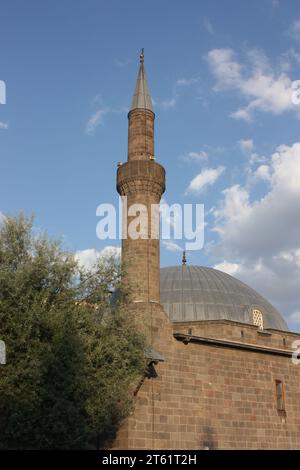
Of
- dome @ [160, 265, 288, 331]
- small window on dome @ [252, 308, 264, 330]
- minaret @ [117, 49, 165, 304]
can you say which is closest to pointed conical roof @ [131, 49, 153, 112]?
minaret @ [117, 49, 165, 304]

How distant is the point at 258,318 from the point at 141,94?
36.3ft

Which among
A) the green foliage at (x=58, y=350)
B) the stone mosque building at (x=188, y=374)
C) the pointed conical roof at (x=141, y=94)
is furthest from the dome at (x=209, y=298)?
the green foliage at (x=58, y=350)

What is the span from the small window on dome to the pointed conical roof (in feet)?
33.6

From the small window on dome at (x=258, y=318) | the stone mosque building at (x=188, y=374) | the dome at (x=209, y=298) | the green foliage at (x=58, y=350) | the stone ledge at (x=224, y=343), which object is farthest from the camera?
the small window on dome at (x=258, y=318)

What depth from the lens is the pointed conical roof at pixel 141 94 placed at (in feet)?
67.8

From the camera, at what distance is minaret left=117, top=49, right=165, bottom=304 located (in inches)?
724

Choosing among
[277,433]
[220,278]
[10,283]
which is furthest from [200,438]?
[220,278]

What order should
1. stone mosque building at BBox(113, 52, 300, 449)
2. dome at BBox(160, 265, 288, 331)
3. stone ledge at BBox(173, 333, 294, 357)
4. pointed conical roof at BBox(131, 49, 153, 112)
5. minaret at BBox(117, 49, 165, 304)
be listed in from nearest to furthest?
1. stone mosque building at BBox(113, 52, 300, 449)
2. stone ledge at BBox(173, 333, 294, 357)
3. minaret at BBox(117, 49, 165, 304)
4. pointed conical roof at BBox(131, 49, 153, 112)
5. dome at BBox(160, 265, 288, 331)

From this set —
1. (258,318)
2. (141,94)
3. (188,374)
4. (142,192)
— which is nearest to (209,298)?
(258,318)

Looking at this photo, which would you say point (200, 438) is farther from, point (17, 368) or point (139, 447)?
point (17, 368)

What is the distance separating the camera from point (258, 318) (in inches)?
1011

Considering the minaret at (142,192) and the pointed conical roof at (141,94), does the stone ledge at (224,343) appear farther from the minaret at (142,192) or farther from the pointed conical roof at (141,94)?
the pointed conical roof at (141,94)

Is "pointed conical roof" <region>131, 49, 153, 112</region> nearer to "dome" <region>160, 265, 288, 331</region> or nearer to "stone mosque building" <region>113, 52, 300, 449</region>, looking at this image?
"stone mosque building" <region>113, 52, 300, 449</region>

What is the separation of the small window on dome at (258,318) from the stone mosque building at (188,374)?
239 centimetres
